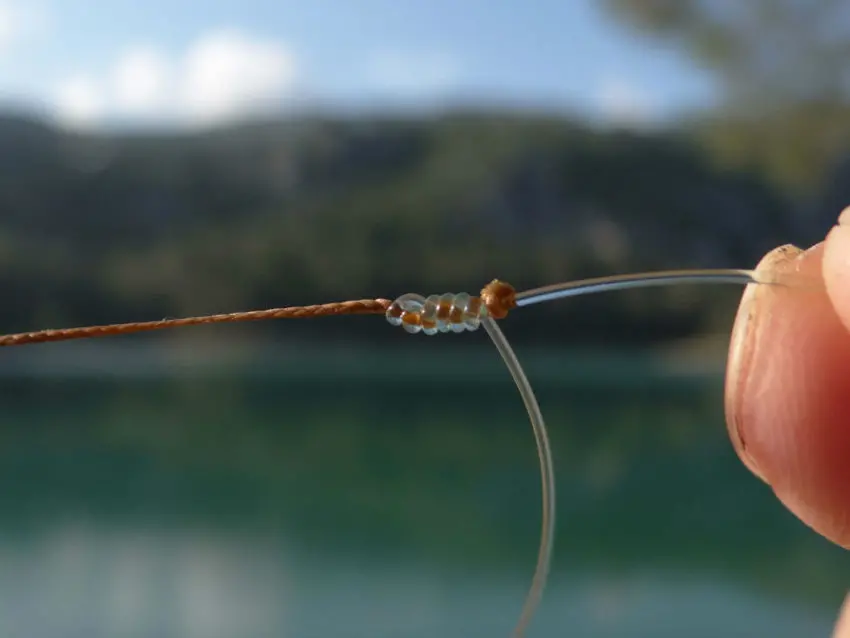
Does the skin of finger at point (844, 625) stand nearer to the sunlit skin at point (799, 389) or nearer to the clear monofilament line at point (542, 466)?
the sunlit skin at point (799, 389)

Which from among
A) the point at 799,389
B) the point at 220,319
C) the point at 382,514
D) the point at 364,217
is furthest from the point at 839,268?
the point at 364,217

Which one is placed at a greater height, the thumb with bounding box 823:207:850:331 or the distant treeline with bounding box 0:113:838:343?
the distant treeline with bounding box 0:113:838:343

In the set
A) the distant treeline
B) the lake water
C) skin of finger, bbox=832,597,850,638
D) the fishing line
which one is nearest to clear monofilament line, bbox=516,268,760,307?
the fishing line

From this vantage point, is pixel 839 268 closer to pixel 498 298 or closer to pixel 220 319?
pixel 498 298

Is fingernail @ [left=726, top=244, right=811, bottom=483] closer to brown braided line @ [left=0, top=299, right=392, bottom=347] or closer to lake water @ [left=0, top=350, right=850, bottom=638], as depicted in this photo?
brown braided line @ [left=0, top=299, right=392, bottom=347]

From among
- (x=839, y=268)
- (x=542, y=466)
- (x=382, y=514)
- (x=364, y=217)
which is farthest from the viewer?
(x=364, y=217)

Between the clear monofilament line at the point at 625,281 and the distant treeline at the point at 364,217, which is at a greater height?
the distant treeline at the point at 364,217

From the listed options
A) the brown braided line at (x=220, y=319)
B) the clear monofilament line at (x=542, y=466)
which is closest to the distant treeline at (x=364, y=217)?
the clear monofilament line at (x=542, y=466)
